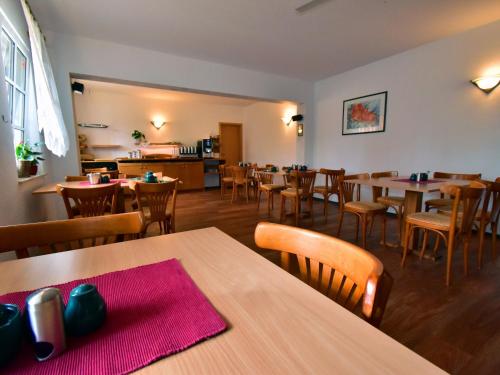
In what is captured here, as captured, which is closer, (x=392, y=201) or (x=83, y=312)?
(x=83, y=312)

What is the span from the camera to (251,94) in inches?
187

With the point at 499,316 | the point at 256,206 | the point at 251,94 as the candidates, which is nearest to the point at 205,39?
the point at 251,94

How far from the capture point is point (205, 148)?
7605 mm

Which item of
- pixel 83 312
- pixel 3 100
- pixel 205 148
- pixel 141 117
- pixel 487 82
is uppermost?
pixel 141 117

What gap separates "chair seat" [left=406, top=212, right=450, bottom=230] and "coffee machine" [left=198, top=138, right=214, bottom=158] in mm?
6102

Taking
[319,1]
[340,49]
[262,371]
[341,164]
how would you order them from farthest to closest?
1. [341,164]
2. [340,49]
3. [319,1]
4. [262,371]

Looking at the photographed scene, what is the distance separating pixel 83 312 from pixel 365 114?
199 inches

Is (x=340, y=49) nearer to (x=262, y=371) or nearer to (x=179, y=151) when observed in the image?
(x=262, y=371)

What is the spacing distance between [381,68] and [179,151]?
5583 millimetres

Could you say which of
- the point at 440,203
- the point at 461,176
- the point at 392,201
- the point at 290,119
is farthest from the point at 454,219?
the point at 290,119

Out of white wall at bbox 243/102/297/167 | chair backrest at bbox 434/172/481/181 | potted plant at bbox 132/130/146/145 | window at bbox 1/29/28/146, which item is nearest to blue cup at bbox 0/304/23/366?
window at bbox 1/29/28/146

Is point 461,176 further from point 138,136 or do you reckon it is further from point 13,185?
point 138,136

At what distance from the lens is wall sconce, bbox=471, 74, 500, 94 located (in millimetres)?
2989

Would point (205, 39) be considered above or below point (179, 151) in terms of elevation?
above
